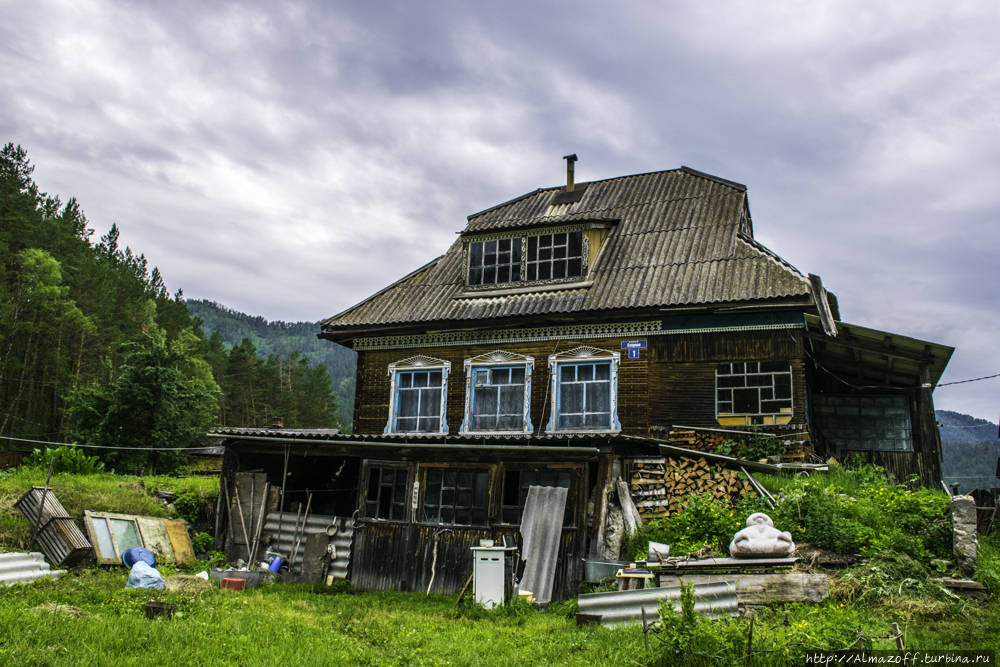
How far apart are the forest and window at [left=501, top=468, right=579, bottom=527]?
1377 cm

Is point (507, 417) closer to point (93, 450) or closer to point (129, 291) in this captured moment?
point (93, 450)

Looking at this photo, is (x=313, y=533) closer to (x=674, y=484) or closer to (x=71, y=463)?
(x=674, y=484)

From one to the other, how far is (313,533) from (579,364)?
7.22m

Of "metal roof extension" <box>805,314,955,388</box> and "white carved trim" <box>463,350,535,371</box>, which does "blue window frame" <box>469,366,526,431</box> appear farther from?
"metal roof extension" <box>805,314,955,388</box>

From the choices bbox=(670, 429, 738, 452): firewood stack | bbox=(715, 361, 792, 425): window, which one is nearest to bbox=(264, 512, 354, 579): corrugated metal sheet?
bbox=(670, 429, 738, 452): firewood stack

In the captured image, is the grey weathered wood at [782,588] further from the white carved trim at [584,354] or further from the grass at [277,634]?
the white carved trim at [584,354]

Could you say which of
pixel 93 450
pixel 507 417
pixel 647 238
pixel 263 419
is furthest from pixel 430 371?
pixel 263 419

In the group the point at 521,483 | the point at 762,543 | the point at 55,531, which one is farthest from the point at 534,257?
the point at 55,531

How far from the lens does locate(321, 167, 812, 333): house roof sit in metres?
16.6

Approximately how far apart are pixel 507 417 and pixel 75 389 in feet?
101

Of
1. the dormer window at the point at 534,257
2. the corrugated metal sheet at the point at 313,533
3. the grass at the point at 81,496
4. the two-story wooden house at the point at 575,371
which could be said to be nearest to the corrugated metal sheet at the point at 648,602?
the two-story wooden house at the point at 575,371

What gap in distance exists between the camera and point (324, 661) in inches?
321

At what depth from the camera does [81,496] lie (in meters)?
16.3

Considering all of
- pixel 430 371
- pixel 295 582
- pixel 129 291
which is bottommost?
pixel 295 582
